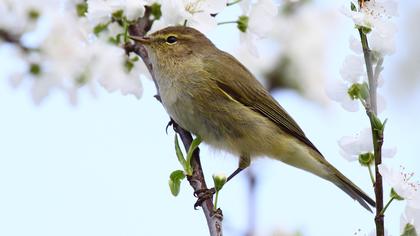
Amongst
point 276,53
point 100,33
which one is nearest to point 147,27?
point 100,33

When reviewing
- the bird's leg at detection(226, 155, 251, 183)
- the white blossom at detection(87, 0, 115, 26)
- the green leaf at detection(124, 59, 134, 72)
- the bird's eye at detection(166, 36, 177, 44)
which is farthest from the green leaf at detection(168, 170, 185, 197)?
the bird's eye at detection(166, 36, 177, 44)

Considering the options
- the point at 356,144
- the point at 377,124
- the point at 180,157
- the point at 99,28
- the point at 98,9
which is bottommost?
the point at 377,124

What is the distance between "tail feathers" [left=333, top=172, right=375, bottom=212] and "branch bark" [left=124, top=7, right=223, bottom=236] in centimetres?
87

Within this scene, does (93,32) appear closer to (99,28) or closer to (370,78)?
(99,28)

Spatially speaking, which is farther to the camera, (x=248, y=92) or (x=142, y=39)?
(x=248, y=92)

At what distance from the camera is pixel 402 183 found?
6.97 feet

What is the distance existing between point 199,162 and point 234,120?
35.2 inches

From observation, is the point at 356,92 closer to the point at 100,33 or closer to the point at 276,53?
the point at 100,33

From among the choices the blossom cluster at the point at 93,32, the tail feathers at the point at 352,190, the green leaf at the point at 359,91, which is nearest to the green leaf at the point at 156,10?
the blossom cluster at the point at 93,32

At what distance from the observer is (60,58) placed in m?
3.74

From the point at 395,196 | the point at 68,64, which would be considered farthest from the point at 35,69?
the point at 395,196

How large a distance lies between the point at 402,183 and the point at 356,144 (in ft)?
0.97

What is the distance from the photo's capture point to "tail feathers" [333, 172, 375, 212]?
3717 mm

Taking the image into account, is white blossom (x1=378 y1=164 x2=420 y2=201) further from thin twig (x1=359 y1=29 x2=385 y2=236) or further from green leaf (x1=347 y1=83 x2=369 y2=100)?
green leaf (x1=347 y1=83 x2=369 y2=100)
